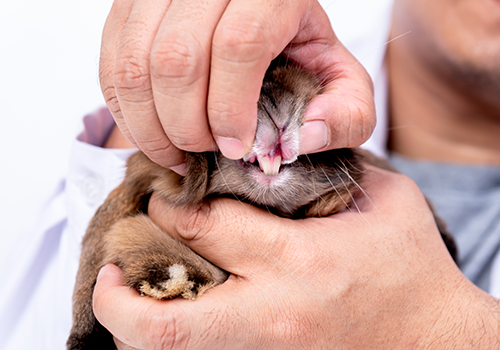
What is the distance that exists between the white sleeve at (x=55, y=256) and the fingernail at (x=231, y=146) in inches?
39.4

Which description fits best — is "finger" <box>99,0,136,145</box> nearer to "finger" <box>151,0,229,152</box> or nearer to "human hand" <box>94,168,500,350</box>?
"finger" <box>151,0,229,152</box>

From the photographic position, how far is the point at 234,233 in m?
1.38

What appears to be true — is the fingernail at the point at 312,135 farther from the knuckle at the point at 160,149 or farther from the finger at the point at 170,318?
the finger at the point at 170,318

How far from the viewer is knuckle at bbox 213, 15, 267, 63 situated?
984 millimetres

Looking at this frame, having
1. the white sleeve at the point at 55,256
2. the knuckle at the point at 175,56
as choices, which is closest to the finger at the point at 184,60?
the knuckle at the point at 175,56

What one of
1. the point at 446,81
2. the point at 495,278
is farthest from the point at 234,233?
the point at 446,81

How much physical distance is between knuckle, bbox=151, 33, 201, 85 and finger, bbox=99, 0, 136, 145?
27 cm

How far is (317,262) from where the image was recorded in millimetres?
1383

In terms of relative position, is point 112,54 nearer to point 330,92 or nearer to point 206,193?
point 206,193

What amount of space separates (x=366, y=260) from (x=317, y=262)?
0.20 meters

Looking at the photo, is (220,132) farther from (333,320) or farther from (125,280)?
(333,320)

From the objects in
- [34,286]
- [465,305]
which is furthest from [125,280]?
[34,286]

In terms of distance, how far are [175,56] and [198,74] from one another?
7 cm

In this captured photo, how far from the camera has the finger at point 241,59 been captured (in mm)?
991
